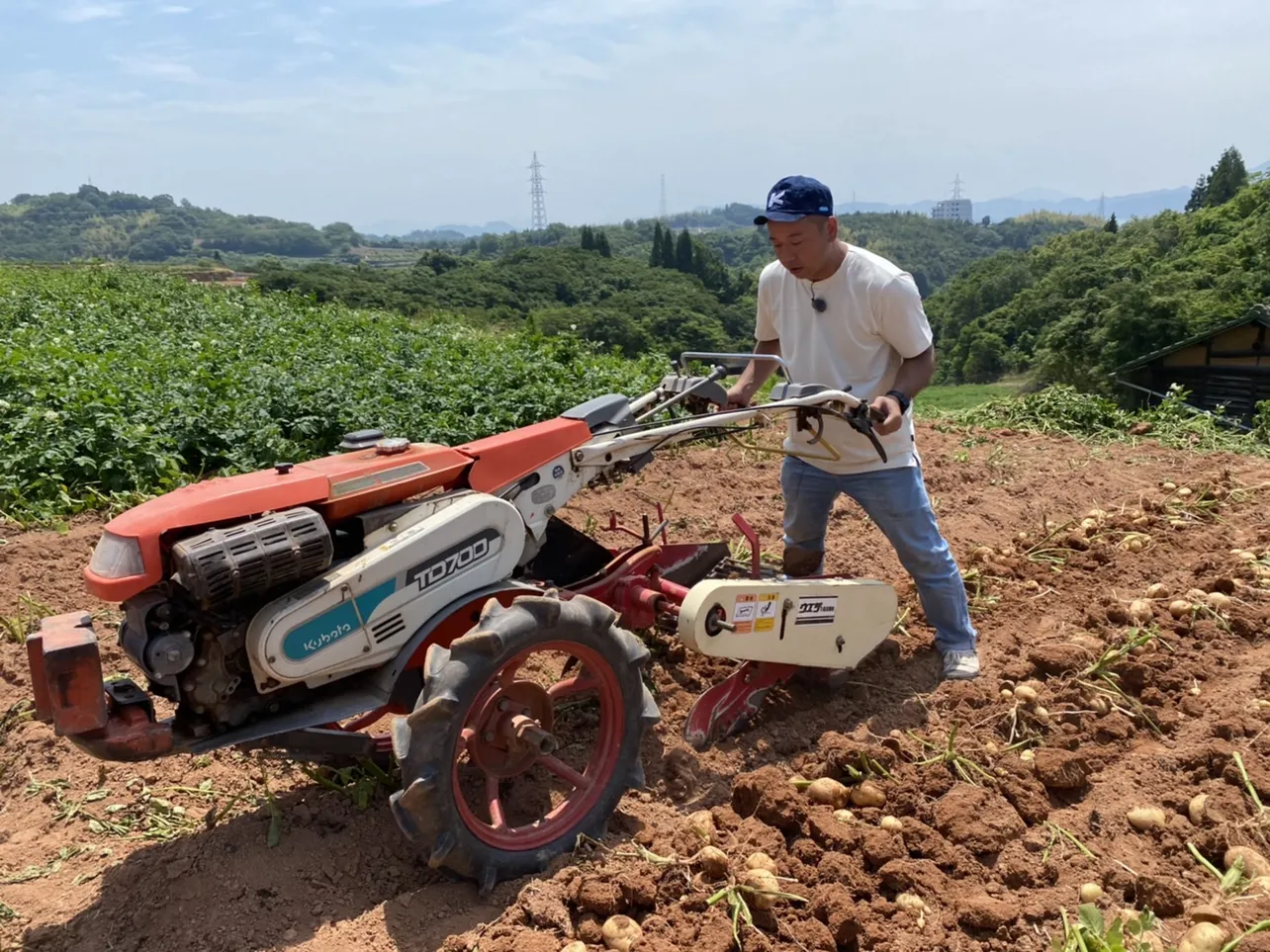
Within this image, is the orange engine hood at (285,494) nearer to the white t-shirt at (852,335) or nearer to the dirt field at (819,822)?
the dirt field at (819,822)

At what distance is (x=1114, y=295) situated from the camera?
34.1 m

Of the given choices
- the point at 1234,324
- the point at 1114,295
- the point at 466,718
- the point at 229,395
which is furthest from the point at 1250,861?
the point at 1114,295

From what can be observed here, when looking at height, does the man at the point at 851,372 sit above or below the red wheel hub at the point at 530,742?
above

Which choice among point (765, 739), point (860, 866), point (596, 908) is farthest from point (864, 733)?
point (596, 908)

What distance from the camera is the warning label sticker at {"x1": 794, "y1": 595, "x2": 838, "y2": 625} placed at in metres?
3.70

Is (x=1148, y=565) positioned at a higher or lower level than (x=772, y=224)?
lower

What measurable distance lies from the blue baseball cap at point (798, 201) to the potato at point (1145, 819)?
2.33 m

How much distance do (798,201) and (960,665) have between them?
82.2 inches

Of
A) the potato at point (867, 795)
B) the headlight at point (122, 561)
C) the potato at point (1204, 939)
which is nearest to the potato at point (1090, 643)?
the potato at point (867, 795)

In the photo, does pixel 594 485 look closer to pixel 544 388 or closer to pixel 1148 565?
pixel 544 388

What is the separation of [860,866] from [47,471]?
19.5 feet

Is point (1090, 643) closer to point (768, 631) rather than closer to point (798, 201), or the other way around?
point (768, 631)

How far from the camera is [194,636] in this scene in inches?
108

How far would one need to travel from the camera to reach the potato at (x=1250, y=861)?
2.82m
